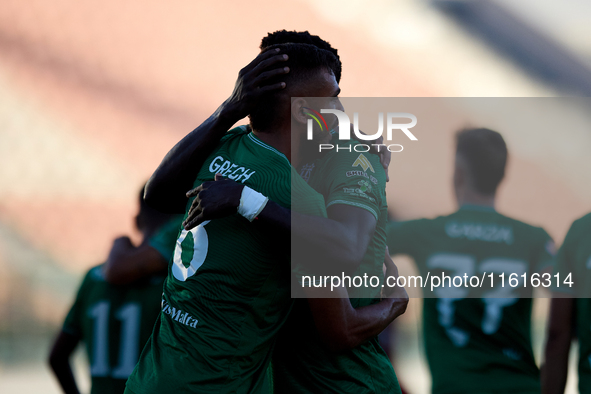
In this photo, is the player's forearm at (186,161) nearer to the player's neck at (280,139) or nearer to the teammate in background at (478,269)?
the player's neck at (280,139)

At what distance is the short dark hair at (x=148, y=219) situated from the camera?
8.29ft

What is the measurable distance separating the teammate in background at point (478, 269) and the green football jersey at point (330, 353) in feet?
2.37

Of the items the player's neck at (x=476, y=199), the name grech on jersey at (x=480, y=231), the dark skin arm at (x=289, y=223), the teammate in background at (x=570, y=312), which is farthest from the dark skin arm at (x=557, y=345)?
the dark skin arm at (x=289, y=223)

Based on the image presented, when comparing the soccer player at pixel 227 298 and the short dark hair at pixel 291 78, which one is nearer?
the soccer player at pixel 227 298

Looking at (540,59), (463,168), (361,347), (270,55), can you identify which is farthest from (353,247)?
(540,59)

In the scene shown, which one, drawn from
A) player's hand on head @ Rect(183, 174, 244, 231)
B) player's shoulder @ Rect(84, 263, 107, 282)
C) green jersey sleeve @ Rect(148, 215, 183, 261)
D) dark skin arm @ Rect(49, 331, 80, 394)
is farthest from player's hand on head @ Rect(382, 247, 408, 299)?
dark skin arm @ Rect(49, 331, 80, 394)

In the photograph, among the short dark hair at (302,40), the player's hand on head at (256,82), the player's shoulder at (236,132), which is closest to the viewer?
the player's hand on head at (256,82)

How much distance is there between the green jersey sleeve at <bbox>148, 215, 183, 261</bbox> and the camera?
230 centimetres

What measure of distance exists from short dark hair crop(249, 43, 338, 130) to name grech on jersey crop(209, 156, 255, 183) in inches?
6.9

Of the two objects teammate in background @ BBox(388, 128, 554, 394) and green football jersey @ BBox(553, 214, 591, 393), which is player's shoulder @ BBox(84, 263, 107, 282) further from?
green football jersey @ BBox(553, 214, 591, 393)

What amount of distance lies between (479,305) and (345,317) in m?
1.07

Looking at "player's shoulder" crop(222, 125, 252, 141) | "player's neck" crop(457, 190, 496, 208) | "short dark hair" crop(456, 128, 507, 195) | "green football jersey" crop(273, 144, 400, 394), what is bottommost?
"green football jersey" crop(273, 144, 400, 394)

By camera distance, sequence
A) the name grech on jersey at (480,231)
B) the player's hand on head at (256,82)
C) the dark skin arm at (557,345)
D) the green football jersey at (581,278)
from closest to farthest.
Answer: the player's hand on head at (256,82) → the green football jersey at (581,278) → the dark skin arm at (557,345) → the name grech on jersey at (480,231)

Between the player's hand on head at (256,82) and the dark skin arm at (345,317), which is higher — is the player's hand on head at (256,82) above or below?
above
